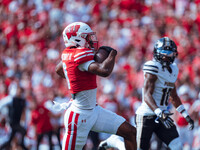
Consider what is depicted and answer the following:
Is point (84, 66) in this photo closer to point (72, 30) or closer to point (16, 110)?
point (72, 30)

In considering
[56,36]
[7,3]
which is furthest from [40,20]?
[7,3]

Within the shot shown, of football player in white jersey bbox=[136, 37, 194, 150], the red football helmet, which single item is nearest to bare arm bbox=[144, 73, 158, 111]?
football player in white jersey bbox=[136, 37, 194, 150]

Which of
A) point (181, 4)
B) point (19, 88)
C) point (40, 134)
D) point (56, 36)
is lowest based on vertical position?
point (40, 134)

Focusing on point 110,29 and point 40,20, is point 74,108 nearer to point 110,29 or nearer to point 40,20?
point 110,29

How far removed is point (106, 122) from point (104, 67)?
74cm

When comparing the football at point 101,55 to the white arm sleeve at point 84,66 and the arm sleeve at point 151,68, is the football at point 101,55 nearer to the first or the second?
the white arm sleeve at point 84,66

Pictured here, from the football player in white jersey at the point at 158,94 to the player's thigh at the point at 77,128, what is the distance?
1.06 meters

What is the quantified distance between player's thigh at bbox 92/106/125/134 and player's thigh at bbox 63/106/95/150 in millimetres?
115

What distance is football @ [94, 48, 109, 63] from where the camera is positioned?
15.4ft

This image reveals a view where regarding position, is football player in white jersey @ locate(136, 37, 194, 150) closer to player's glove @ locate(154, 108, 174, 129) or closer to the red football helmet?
player's glove @ locate(154, 108, 174, 129)

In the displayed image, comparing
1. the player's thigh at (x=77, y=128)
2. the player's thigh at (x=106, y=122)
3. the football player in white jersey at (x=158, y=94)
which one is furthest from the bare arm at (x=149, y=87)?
the player's thigh at (x=77, y=128)

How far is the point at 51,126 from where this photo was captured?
884 centimetres

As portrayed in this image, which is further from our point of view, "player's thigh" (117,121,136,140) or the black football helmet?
the black football helmet

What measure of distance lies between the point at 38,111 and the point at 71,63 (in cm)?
423
